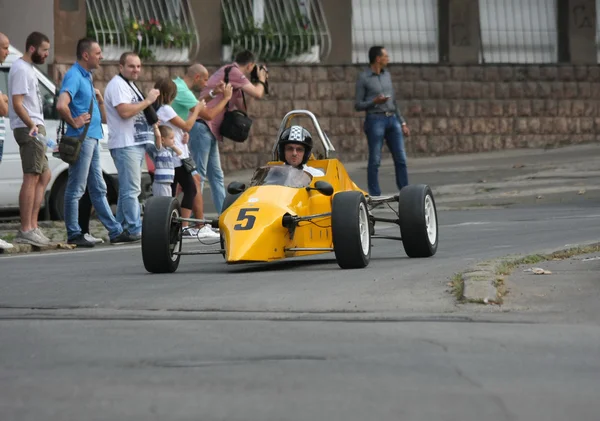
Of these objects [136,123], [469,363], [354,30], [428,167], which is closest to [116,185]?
[136,123]

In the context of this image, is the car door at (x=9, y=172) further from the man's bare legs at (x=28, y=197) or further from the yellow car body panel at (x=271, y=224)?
the yellow car body panel at (x=271, y=224)

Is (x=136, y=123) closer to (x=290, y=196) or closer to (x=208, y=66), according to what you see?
(x=290, y=196)

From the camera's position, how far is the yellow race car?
475 inches

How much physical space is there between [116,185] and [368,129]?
3.85 meters

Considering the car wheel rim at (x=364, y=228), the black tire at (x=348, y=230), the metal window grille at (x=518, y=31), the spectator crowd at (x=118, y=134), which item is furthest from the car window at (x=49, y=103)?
the metal window grille at (x=518, y=31)

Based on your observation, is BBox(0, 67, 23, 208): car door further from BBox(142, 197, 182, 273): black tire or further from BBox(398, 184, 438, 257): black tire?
BBox(398, 184, 438, 257): black tire

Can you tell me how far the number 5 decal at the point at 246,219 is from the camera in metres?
12.2

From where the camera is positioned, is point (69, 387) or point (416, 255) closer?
point (69, 387)

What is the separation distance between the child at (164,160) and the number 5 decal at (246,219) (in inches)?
167

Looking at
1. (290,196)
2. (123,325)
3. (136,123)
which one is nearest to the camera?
(123,325)

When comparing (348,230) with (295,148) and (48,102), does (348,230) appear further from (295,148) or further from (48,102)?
(48,102)

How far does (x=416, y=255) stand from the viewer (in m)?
13.4

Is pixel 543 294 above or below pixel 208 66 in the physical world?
below

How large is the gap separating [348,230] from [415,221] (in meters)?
1.29
